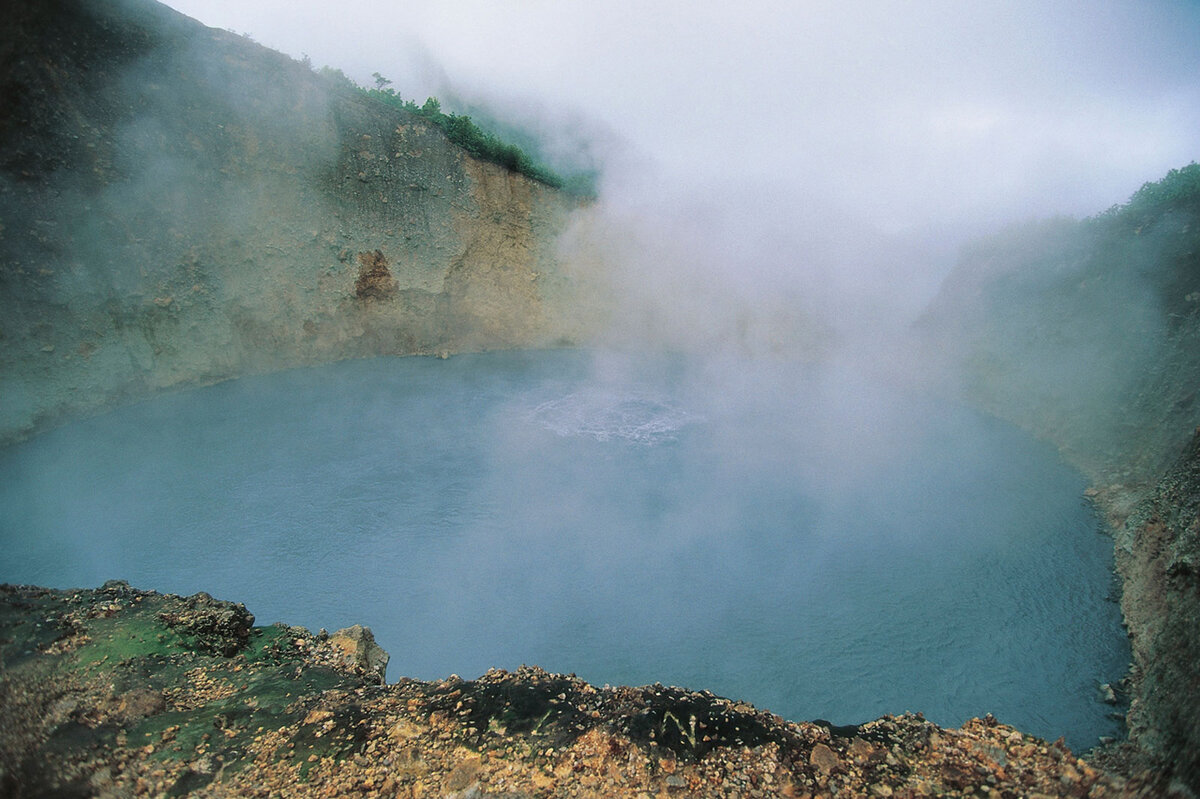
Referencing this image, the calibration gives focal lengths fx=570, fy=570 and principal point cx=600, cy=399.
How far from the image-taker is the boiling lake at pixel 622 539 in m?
6.93

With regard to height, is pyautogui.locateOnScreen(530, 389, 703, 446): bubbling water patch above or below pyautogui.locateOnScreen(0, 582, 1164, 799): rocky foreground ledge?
above

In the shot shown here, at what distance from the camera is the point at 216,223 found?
15.0 metres

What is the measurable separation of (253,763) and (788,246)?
2120cm

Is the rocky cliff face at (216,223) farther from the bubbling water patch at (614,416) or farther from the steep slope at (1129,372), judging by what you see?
the steep slope at (1129,372)

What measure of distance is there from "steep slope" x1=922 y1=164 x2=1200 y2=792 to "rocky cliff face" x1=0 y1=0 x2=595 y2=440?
45.2 ft

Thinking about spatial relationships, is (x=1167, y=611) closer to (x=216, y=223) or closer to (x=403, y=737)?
(x=403, y=737)

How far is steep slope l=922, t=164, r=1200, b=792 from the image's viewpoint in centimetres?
624

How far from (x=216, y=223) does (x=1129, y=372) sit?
2253cm

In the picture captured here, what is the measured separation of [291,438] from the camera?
40.6ft

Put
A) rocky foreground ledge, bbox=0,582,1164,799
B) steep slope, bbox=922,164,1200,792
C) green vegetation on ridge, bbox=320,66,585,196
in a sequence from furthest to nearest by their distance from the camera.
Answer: green vegetation on ridge, bbox=320,66,585,196
steep slope, bbox=922,164,1200,792
rocky foreground ledge, bbox=0,582,1164,799

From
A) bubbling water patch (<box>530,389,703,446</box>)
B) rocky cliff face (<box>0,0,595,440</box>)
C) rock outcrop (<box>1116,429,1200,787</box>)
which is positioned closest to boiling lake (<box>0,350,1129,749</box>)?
bubbling water patch (<box>530,389,703,446</box>)

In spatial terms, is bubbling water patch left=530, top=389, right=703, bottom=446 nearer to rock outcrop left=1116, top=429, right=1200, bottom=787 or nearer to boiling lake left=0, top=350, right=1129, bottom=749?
boiling lake left=0, top=350, right=1129, bottom=749

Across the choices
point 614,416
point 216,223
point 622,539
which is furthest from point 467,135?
point 622,539

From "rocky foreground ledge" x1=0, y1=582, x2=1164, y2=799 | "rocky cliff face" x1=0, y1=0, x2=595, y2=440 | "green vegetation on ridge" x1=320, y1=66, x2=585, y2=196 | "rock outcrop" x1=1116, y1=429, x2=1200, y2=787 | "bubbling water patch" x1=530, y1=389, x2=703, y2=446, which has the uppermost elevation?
"green vegetation on ridge" x1=320, y1=66, x2=585, y2=196
